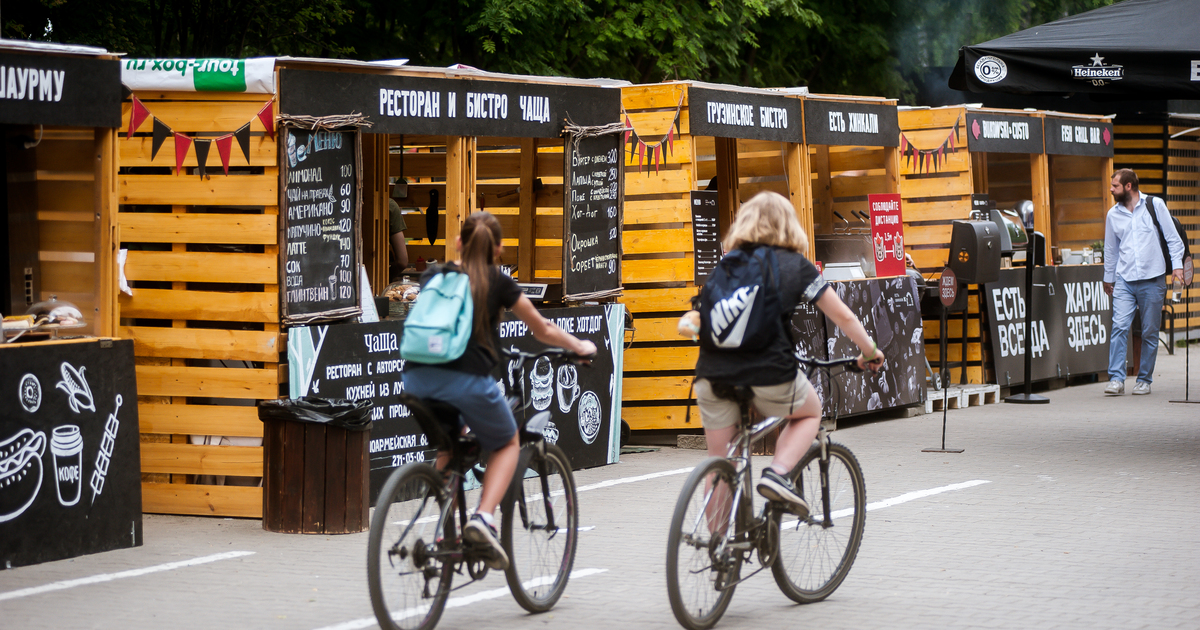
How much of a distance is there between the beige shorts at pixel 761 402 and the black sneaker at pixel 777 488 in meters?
0.24

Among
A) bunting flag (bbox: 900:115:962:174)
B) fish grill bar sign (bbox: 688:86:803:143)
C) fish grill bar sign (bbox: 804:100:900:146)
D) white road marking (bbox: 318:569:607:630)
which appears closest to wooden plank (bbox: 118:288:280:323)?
white road marking (bbox: 318:569:607:630)

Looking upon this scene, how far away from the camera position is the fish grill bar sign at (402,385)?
27.9 ft

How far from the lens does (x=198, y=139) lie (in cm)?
824

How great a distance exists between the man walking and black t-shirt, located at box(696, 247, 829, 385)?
30.4ft

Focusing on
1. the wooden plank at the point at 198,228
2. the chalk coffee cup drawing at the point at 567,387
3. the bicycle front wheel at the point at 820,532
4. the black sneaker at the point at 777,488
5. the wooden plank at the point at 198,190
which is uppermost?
the wooden plank at the point at 198,190

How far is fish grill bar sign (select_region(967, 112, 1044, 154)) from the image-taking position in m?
15.0

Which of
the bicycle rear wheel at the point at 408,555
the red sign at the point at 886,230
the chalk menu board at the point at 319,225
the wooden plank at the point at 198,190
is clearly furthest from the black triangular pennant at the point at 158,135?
the red sign at the point at 886,230

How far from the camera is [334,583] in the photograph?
6.78 meters

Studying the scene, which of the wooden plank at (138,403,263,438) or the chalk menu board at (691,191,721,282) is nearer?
the wooden plank at (138,403,263,438)

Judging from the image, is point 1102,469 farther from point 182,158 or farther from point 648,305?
point 182,158

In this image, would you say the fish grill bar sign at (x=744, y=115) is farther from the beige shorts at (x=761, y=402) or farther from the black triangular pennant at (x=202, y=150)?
the beige shorts at (x=761, y=402)

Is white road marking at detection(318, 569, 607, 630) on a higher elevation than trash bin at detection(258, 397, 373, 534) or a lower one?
lower

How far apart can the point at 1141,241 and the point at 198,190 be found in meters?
9.64

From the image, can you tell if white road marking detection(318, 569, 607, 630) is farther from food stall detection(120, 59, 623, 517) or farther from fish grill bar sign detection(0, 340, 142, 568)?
food stall detection(120, 59, 623, 517)
